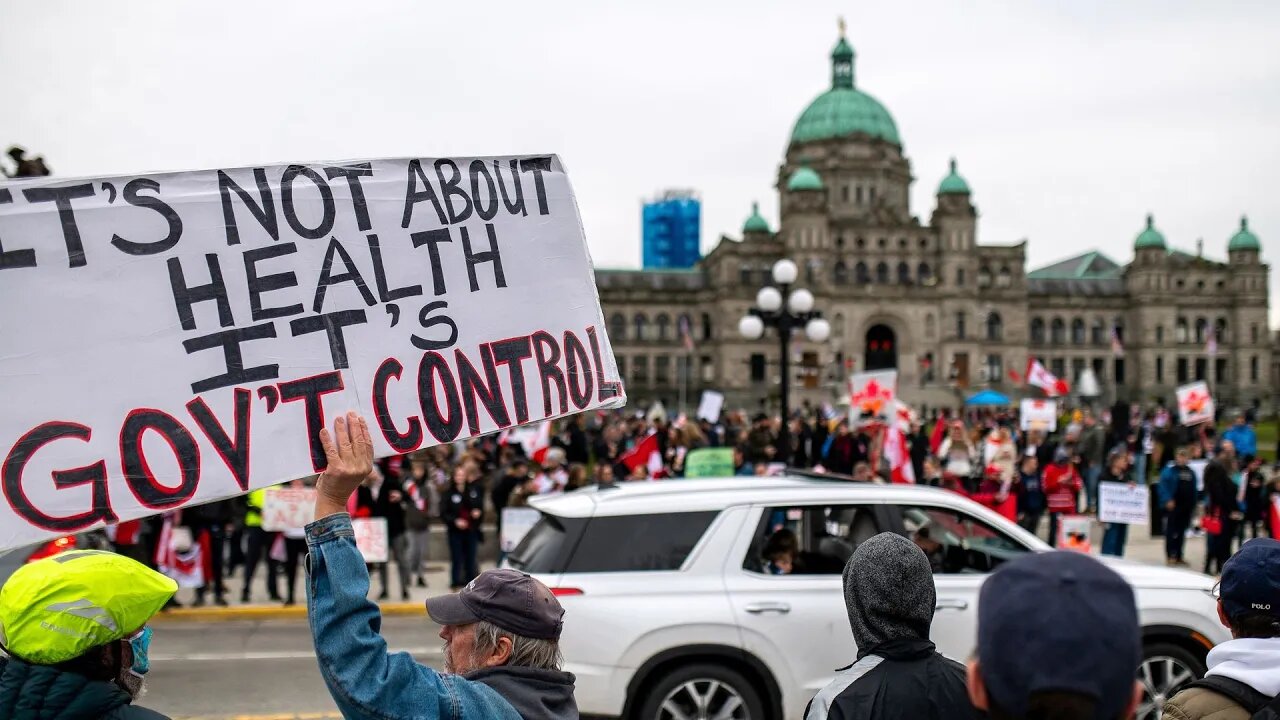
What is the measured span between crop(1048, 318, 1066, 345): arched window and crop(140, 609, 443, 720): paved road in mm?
88056

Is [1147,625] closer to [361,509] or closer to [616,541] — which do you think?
[616,541]

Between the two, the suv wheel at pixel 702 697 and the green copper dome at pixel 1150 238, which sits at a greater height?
the green copper dome at pixel 1150 238

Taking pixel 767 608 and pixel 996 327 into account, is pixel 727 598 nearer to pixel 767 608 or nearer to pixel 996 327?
pixel 767 608

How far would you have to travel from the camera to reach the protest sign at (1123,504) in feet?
45.8

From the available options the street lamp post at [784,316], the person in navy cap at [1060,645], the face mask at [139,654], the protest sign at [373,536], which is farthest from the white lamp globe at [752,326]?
the person in navy cap at [1060,645]

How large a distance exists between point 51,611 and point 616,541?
418 cm

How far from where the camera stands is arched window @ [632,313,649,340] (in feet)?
288

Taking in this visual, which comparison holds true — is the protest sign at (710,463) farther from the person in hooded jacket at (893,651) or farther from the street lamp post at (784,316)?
the person in hooded jacket at (893,651)

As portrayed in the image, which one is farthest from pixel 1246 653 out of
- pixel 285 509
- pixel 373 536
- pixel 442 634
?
pixel 285 509

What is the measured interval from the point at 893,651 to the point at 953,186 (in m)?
86.7

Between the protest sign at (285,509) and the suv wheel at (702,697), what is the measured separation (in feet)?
23.5

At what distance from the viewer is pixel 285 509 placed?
12234mm

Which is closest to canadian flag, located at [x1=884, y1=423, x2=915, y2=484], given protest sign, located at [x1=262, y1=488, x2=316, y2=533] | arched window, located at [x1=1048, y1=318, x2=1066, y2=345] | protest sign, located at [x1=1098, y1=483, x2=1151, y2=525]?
protest sign, located at [x1=1098, y1=483, x2=1151, y2=525]

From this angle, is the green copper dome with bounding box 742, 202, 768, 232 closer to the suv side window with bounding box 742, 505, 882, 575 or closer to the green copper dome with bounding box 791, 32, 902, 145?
the green copper dome with bounding box 791, 32, 902, 145
